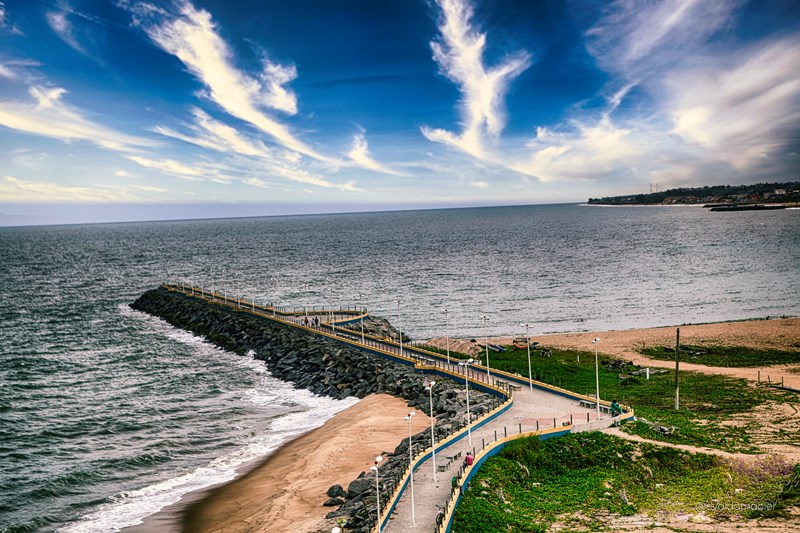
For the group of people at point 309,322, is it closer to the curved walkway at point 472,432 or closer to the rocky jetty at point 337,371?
the rocky jetty at point 337,371

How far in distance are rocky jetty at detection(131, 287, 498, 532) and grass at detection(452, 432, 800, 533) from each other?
5.34 metres

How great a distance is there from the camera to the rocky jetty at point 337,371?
107 feet

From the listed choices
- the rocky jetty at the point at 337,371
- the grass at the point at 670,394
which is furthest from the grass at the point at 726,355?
the rocky jetty at the point at 337,371

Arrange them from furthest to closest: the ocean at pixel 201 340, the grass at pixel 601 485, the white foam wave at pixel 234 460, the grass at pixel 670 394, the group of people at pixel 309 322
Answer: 1. the group of people at pixel 309 322
2. the ocean at pixel 201 340
3. the grass at pixel 670 394
4. the white foam wave at pixel 234 460
5. the grass at pixel 601 485

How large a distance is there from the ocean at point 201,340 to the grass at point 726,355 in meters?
16.6

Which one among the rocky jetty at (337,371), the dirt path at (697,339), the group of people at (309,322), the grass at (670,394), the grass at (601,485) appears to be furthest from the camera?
the group of people at (309,322)

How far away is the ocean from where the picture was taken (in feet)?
131

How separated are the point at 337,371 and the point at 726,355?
44.3m

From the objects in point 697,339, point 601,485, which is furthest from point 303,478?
point 697,339

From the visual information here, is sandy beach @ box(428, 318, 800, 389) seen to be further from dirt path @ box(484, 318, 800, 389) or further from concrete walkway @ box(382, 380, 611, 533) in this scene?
concrete walkway @ box(382, 380, 611, 533)

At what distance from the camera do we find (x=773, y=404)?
152 feet

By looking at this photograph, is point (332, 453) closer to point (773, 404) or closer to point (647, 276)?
point (773, 404)

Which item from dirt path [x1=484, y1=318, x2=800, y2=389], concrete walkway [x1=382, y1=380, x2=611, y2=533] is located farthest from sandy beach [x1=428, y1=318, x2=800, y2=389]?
concrete walkway [x1=382, y1=380, x2=611, y2=533]

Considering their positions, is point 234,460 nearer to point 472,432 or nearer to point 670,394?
point 472,432
